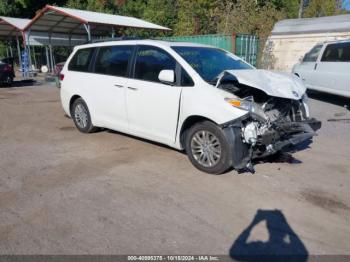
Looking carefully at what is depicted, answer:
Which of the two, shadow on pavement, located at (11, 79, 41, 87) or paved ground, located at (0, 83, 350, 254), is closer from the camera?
paved ground, located at (0, 83, 350, 254)

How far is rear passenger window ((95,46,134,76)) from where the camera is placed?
19.4 ft

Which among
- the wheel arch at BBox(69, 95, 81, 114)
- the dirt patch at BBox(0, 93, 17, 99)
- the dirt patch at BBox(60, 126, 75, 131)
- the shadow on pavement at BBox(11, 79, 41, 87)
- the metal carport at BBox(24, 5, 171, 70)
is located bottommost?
the shadow on pavement at BBox(11, 79, 41, 87)

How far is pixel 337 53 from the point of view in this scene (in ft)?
33.5

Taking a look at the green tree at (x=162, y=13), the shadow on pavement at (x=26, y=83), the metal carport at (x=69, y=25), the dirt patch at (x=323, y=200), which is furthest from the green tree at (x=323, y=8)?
the dirt patch at (x=323, y=200)

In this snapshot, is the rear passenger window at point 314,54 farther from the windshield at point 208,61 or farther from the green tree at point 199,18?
the green tree at point 199,18

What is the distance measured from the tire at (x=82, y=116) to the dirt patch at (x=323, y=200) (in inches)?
171

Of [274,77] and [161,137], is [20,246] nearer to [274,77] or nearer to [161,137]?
[161,137]

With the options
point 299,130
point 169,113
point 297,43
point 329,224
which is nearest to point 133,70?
point 169,113

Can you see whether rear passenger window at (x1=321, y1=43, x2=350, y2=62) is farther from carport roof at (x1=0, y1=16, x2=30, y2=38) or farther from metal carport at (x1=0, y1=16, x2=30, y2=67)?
carport roof at (x1=0, y1=16, x2=30, y2=38)

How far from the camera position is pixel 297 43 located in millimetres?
16984

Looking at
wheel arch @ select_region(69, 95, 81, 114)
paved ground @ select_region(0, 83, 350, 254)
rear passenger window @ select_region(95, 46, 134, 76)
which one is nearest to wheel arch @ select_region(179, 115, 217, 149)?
paved ground @ select_region(0, 83, 350, 254)

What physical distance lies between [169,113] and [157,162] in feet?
2.69

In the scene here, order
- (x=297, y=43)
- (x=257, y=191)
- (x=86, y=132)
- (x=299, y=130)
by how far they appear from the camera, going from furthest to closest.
Result: 1. (x=297, y=43)
2. (x=86, y=132)
3. (x=299, y=130)
4. (x=257, y=191)

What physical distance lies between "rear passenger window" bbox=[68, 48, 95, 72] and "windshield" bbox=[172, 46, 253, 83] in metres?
2.20
